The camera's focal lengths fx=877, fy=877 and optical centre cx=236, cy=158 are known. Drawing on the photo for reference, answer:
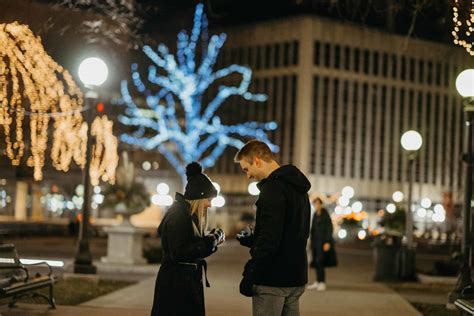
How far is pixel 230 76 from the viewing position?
282 feet

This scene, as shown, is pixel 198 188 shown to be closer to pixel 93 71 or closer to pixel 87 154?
pixel 87 154

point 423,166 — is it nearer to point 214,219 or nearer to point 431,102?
point 431,102

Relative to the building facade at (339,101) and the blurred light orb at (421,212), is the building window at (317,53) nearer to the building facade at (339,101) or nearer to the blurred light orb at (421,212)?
→ the building facade at (339,101)

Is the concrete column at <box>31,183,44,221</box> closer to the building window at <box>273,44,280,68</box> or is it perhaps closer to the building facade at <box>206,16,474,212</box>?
the building facade at <box>206,16,474,212</box>

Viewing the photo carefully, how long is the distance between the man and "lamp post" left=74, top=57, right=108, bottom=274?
32.2 ft

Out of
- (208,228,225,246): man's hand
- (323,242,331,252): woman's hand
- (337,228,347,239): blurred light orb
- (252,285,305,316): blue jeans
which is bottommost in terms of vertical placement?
(337,228,347,239): blurred light orb

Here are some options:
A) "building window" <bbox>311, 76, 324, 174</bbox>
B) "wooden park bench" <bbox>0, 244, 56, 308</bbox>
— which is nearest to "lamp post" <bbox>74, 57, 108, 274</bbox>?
"wooden park bench" <bbox>0, 244, 56, 308</bbox>

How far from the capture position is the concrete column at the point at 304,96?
89625 mm

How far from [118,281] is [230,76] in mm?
68834

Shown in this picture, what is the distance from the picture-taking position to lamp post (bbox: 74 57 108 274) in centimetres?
1656

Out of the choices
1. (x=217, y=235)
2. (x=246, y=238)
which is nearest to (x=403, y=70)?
(x=217, y=235)

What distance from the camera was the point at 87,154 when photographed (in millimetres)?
16719

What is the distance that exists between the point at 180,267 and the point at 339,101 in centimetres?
8669

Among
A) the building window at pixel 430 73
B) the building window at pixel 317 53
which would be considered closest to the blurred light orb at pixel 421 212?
the building window at pixel 430 73
